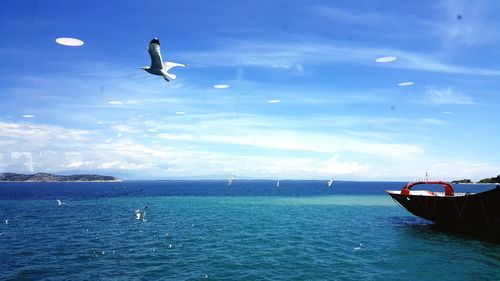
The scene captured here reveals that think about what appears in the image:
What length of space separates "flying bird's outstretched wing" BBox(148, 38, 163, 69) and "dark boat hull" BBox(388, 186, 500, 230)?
39.3 meters

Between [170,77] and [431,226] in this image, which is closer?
[170,77]

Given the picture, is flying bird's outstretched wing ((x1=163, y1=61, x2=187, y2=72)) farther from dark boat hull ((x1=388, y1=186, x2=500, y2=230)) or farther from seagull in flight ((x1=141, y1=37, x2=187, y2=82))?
dark boat hull ((x1=388, y1=186, x2=500, y2=230))

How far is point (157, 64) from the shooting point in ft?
52.1

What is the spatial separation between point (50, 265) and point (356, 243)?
2822 cm

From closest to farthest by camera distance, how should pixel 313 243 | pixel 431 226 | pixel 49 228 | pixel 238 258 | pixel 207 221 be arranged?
pixel 238 258, pixel 313 243, pixel 49 228, pixel 431 226, pixel 207 221

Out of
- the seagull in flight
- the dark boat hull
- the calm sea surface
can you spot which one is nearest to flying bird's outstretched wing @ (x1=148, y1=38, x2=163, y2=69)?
the seagull in flight

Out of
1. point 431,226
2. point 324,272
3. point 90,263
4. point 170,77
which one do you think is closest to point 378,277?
point 324,272

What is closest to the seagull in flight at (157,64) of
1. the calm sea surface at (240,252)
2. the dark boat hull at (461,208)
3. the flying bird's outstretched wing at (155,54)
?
the flying bird's outstretched wing at (155,54)

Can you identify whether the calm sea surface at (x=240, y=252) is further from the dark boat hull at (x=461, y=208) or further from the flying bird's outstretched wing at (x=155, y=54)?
the flying bird's outstretched wing at (x=155, y=54)

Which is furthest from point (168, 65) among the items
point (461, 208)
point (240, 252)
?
point (461, 208)

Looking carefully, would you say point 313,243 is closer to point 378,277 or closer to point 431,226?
point 378,277

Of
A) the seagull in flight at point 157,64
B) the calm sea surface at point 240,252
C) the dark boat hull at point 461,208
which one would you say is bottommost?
the calm sea surface at point 240,252

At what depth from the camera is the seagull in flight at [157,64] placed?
15.2 meters

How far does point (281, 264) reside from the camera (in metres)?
27.2
